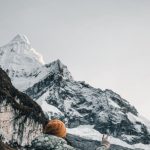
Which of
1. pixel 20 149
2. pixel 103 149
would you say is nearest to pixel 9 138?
pixel 20 149

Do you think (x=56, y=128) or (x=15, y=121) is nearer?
A: (x=56, y=128)

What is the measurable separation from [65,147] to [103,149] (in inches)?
115

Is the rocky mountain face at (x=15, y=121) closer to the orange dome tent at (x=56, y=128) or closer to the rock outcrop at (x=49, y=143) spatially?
the orange dome tent at (x=56, y=128)

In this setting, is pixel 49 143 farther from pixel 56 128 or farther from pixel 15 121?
pixel 15 121

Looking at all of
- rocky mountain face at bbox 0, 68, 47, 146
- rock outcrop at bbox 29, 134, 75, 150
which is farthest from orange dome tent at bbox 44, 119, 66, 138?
rocky mountain face at bbox 0, 68, 47, 146

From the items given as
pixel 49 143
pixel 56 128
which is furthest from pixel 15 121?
pixel 49 143

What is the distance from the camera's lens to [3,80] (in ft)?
648

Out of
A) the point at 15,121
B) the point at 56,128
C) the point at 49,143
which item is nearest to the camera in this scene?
the point at 49,143

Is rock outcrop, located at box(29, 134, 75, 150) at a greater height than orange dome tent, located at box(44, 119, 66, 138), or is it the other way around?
orange dome tent, located at box(44, 119, 66, 138)

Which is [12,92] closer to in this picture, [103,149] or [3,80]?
[3,80]

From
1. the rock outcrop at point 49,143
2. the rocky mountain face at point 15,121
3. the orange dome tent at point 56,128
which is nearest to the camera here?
the rock outcrop at point 49,143

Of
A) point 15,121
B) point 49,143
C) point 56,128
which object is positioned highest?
point 15,121

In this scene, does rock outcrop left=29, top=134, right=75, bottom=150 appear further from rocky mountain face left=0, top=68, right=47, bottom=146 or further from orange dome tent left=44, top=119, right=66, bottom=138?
rocky mountain face left=0, top=68, right=47, bottom=146

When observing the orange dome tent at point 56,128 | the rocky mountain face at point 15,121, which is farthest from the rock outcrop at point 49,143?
the rocky mountain face at point 15,121
